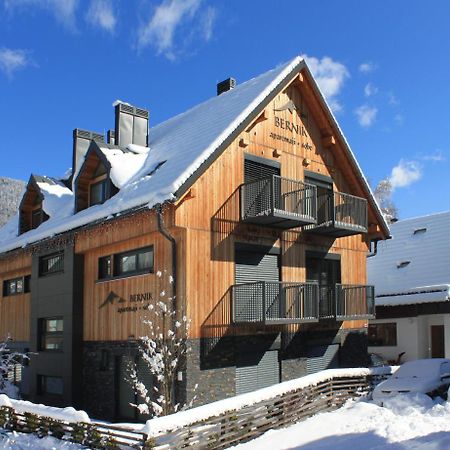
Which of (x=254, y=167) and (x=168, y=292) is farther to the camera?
(x=254, y=167)

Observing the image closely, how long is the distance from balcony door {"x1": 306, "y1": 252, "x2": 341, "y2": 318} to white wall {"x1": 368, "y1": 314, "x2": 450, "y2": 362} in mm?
6992

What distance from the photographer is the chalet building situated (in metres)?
17.0

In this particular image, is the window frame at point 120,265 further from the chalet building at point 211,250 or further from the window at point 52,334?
the window at point 52,334

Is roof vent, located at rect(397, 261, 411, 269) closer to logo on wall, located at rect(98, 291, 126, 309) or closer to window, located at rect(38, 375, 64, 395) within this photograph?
logo on wall, located at rect(98, 291, 126, 309)

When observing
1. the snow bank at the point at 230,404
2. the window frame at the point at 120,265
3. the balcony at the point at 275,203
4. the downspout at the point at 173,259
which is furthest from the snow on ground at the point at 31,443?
the balcony at the point at 275,203

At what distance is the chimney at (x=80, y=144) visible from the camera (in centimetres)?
2352

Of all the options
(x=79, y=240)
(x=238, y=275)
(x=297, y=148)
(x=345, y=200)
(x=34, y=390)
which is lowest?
(x=34, y=390)

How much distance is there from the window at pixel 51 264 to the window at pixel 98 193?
222cm

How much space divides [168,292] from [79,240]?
15.6 ft

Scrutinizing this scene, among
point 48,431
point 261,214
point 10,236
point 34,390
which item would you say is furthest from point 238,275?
point 10,236

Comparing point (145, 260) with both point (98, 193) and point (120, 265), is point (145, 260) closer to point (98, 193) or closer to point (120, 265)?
point (120, 265)

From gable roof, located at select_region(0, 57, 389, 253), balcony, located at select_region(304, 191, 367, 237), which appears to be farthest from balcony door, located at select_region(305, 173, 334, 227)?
gable roof, located at select_region(0, 57, 389, 253)

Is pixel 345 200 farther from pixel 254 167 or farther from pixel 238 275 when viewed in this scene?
pixel 238 275

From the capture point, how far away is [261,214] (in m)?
17.6
